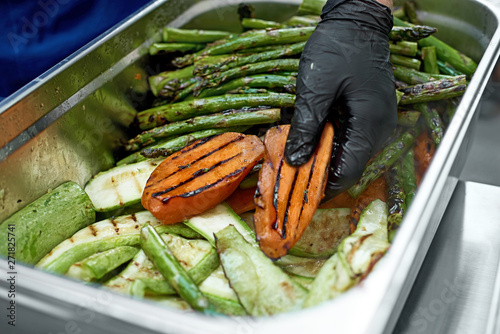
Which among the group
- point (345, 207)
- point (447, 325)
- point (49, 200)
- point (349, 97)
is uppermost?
point (349, 97)

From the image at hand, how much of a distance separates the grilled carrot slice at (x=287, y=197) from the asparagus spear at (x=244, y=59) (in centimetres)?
→ 97

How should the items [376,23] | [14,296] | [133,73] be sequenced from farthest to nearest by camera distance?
[133,73] < [376,23] < [14,296]

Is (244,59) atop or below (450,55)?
atop

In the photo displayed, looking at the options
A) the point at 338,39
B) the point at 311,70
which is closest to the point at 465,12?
the point at 338,39

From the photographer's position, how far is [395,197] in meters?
1.98

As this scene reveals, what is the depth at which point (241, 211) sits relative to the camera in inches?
81.4

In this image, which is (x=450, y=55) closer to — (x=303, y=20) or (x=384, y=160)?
(x=303, y=20)

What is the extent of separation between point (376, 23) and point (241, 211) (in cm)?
123

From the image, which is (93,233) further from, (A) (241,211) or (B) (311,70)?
(B) (311,70)

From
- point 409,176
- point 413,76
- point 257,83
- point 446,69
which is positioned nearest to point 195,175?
point 257,83

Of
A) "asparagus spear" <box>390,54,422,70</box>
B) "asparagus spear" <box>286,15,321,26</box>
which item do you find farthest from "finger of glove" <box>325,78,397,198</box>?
"asparagus spear" <box>286,15,321,26</box>

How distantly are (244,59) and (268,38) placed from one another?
0.23 metres

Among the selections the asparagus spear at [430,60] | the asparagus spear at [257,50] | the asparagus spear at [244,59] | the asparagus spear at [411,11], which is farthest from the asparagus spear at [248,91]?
the asparagus spear at [411,11]

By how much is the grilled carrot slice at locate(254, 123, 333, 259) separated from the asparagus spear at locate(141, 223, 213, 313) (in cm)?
33
